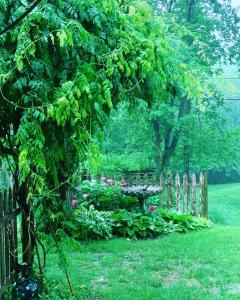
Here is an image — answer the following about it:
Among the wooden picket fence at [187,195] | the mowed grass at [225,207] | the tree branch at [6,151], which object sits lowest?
the mowed grass at [225,207]

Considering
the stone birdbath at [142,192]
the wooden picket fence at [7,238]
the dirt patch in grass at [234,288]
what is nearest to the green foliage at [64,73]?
the wooden picket fence at [7,238]

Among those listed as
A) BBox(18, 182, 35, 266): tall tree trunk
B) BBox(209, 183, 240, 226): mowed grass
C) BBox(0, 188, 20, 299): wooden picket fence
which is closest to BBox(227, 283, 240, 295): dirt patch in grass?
BBox(18, 182, 35, 266): tall tree trunk

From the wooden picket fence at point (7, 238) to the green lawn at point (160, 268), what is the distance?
586mm

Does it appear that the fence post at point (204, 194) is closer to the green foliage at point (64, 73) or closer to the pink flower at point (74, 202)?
the pink flower at point (74, 202)

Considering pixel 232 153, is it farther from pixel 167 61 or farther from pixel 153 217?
pixel 167 61

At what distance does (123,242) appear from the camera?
6.63 meters

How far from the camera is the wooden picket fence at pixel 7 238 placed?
12.6 ft

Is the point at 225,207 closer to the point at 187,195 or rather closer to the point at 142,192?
the point at 187,195

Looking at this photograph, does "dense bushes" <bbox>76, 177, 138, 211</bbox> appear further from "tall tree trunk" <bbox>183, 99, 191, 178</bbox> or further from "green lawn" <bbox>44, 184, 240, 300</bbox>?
"tall tree trunk" <bbox>183, 99, 191, 178</bbox>

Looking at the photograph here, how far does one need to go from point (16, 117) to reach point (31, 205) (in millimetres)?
913

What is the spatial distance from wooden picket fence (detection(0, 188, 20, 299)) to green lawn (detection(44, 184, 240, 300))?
586 mm

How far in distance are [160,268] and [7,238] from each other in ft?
7.18

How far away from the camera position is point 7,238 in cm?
402

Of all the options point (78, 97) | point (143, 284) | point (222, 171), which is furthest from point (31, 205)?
point (222, 171)
